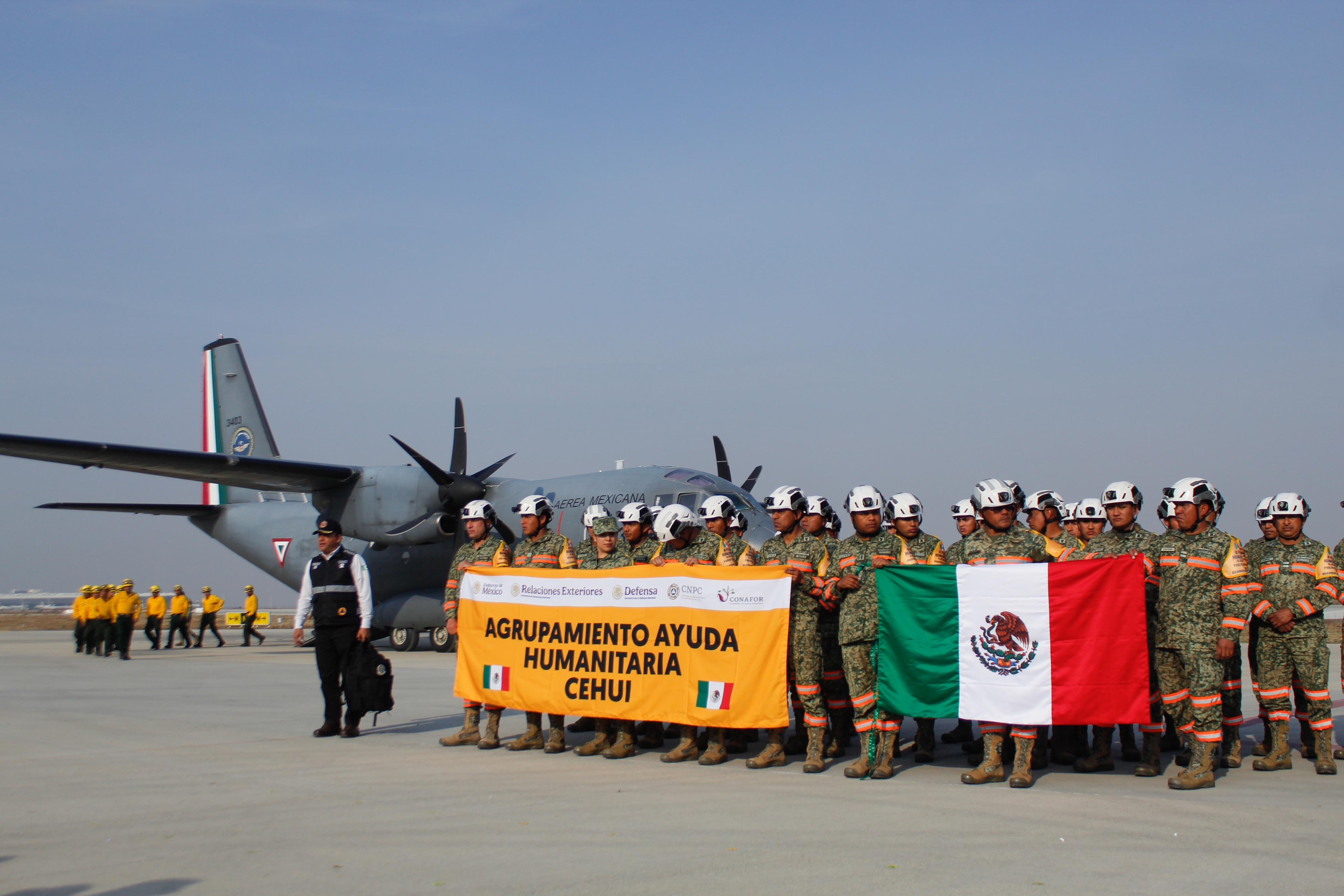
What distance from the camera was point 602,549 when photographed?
936 centimetres

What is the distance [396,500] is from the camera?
22203 millimetres

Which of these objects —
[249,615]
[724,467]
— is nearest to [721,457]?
[724,467]

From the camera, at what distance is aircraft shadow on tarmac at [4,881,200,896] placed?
428 cm

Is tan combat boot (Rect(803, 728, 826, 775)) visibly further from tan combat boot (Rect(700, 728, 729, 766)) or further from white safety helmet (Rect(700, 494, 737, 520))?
white safety helmet (Rect(700, 494, 737, 520))

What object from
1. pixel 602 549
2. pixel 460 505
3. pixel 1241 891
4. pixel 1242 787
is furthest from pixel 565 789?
pixel 460 505

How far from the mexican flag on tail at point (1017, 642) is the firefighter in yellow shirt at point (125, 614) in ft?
58.3

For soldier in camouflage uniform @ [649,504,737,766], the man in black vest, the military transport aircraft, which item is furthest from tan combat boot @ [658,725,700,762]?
the military transport aircraft

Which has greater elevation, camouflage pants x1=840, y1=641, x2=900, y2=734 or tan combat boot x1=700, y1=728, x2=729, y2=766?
camouflage pants x1=840, y1=641, x2=900, y2=734

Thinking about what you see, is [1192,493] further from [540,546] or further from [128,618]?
[128,618]

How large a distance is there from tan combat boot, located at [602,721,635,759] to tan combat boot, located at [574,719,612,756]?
2.3 inches

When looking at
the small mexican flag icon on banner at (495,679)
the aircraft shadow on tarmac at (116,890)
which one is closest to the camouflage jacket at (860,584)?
the small mexican flag icon on banner at (495,679)

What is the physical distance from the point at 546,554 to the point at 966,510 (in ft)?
12.9

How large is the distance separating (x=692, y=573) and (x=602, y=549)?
121cm

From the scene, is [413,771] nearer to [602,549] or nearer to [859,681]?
[602,549]
